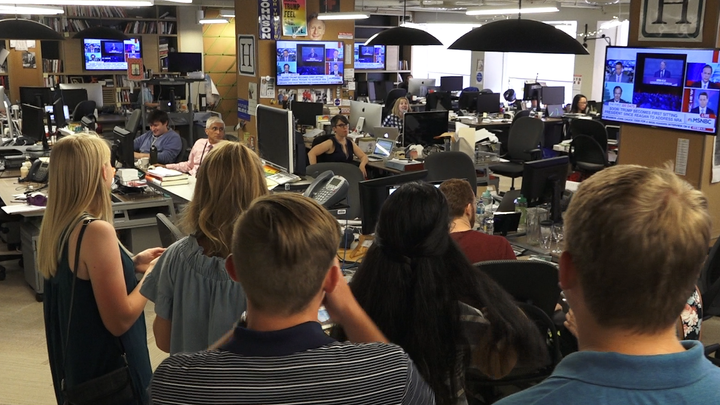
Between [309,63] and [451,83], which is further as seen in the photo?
[451,83]

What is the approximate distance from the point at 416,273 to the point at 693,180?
366 cm

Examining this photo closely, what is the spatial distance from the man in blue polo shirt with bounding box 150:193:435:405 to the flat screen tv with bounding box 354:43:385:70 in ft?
51.4

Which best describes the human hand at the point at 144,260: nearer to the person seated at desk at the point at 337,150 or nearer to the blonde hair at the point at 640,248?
the blonde hair at the point at 640,248

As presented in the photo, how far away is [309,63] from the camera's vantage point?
10.3 m

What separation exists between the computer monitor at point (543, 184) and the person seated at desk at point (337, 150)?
289 cm

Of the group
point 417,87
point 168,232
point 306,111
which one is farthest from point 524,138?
point 417,87

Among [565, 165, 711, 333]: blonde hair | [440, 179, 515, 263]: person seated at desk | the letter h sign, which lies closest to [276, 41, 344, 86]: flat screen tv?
the letter h sign

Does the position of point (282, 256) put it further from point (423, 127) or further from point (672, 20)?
point (423, 127)

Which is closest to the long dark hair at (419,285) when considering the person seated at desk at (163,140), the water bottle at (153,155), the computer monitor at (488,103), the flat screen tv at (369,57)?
the water bottle at (153,155)

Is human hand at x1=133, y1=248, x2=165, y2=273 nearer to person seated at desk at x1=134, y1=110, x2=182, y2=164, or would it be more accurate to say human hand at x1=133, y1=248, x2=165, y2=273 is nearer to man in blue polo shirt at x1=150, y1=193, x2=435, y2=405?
man in blue polo shirt at x1=150, y1=193, x2=435, y2=405

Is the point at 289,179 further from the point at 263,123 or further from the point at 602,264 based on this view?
Answer: the point at 602,264

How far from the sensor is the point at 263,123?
223 inches

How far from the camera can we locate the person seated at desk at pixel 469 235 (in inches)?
126

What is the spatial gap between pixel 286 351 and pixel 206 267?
3.33 feet
